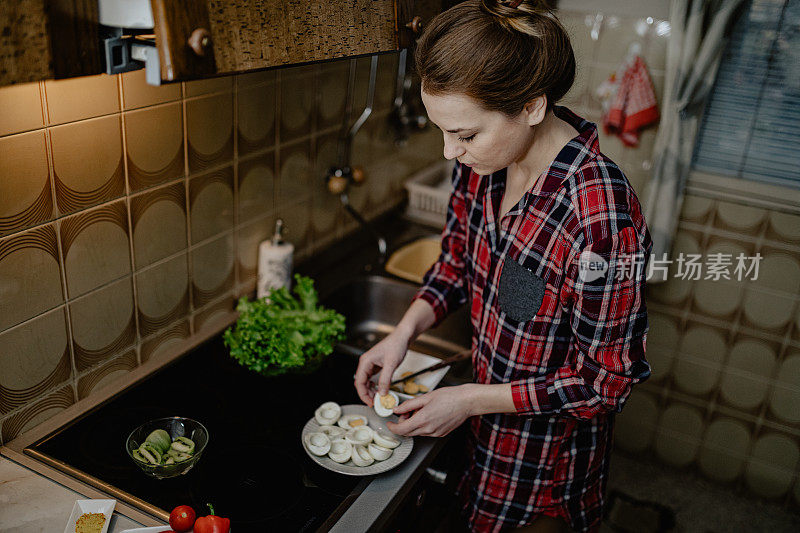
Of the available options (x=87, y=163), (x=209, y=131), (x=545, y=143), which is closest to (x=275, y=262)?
(x=209, y=131)

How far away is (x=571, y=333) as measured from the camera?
1.33 metres

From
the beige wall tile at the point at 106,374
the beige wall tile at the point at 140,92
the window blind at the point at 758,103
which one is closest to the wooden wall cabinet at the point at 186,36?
the beige wall tile at the point at 140,92

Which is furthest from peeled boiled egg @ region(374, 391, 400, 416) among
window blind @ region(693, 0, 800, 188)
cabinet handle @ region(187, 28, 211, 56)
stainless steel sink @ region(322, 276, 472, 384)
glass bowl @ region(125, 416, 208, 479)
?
window blind @ region(693, 0, 800, 188)

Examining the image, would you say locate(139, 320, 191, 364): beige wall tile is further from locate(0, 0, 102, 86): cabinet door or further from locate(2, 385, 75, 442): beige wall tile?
locate(0, 0, 102, 86): cabinet door

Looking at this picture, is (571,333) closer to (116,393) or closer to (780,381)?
(116,393)

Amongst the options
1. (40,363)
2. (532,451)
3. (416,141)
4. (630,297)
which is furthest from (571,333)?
(416,141)

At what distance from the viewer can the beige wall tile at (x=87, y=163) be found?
122cm

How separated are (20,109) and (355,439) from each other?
2.70ft

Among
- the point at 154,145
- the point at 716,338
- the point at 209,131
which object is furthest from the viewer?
the point at 716,338

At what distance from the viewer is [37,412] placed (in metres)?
1.33

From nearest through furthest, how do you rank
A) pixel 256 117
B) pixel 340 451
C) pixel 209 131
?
pixel 340 451 → pixel 209 131 → pixel 256 117

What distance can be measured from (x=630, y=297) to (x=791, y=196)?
1507 mm

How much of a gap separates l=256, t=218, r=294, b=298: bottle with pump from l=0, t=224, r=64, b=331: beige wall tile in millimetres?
584

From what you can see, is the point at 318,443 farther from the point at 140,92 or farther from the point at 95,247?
the point at 140,92
